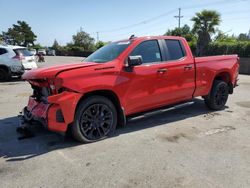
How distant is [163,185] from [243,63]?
1849 centimetres

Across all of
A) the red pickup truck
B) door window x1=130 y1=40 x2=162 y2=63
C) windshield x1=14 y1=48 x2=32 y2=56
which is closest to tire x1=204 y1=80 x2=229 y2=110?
the red pickup truck

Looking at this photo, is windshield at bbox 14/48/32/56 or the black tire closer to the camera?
windshield at bbox 14/48/32/56

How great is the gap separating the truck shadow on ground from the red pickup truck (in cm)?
38

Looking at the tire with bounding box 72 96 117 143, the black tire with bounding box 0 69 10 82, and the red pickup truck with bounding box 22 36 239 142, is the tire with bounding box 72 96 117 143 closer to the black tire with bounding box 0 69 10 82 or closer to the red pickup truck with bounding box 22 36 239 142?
the red pickup truck with bounding box 22 36 239 142

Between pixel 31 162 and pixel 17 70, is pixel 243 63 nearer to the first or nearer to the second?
pixel 17 70

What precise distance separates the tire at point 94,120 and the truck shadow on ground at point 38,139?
0.79ft

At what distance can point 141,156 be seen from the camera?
440cm

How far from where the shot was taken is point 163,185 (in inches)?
139

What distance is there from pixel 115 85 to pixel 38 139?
173 cm

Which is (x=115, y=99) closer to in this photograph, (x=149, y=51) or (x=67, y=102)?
(x=67, y=102)

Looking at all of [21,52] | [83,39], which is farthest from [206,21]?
[83,39]

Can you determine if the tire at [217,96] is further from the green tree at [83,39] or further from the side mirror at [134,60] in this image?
the green tree at [83,39]

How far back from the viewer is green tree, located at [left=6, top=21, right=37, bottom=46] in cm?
8200

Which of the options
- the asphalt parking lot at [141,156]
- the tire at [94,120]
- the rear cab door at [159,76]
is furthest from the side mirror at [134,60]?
the asphalt parking lot at [141,156]
